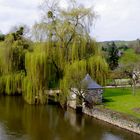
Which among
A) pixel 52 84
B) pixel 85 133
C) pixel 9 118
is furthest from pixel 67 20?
pixel 85 133

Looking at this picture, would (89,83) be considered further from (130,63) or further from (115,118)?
(130,63)

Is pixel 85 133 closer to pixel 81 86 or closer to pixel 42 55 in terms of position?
pixel 81 86

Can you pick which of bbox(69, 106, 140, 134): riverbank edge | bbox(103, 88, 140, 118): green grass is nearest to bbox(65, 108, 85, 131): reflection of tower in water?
bbox(69, 106, 140, 134): riverbank edge

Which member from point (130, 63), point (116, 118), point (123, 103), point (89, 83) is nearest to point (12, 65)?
point (89, 83)

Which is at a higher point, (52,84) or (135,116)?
(52,84)

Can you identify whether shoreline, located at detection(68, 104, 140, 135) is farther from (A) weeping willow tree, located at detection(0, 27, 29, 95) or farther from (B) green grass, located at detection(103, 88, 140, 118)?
(A) weeping willow tree, located at detection(0, 27, 29, 95)

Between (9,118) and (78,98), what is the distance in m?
6.16

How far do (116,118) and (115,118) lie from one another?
5.4 inches

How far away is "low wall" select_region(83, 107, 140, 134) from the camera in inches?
865

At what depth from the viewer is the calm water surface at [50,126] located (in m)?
21.0

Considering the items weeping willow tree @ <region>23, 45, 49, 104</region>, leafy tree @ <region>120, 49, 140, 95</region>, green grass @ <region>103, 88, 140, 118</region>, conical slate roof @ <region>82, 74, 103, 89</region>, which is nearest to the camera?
green grass @ <region>103, 88, 140, 118</region>

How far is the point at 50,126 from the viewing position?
77.9 feet

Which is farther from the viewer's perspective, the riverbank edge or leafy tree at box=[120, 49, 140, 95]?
leafy tree at box=[120, 49, 140, 95]

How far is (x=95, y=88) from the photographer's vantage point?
95.1 feet
